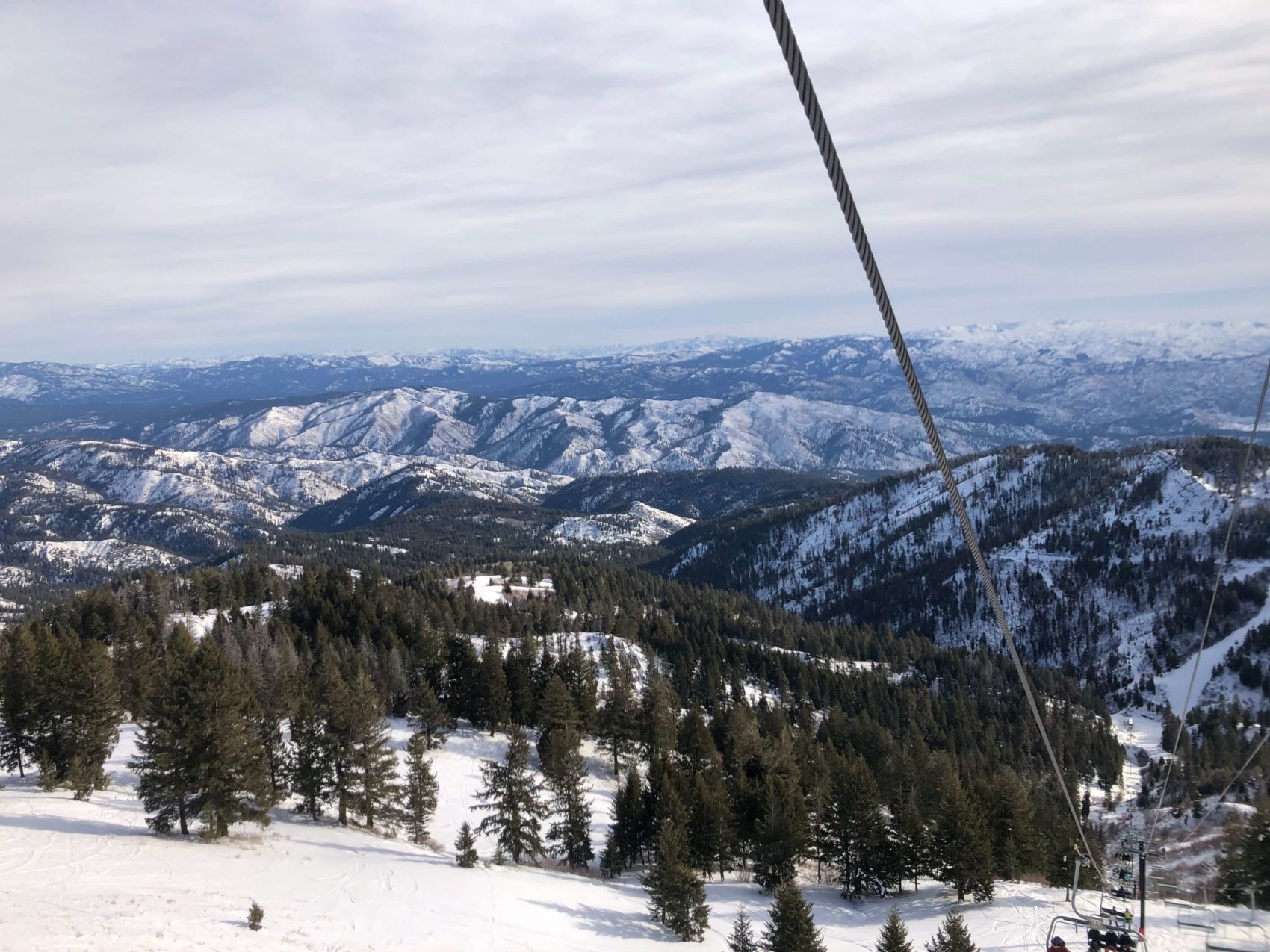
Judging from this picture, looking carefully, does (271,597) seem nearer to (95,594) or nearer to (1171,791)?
(95,594)

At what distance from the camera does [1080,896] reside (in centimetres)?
→ 4678

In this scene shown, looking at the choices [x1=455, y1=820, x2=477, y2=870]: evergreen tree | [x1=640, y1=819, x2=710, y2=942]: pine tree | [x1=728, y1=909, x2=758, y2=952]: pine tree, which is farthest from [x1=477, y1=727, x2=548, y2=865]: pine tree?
[x1=728, y1=909, x2=758, y2=952]: pine tree

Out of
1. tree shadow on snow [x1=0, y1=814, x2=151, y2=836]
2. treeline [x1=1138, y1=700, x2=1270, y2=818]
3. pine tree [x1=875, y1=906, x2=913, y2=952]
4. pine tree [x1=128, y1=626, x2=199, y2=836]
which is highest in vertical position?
pine tree [x1=128, y1=626, x2=199, y2=836]

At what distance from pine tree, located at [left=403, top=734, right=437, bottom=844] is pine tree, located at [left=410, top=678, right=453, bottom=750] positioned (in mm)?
16703

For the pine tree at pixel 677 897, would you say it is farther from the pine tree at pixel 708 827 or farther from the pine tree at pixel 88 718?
the pine tree at pixel 88 718

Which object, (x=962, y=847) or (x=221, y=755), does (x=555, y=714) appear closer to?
(x=221, y=755)

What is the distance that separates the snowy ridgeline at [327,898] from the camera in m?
30.0

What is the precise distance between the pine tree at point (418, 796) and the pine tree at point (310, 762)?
5719 millimetres

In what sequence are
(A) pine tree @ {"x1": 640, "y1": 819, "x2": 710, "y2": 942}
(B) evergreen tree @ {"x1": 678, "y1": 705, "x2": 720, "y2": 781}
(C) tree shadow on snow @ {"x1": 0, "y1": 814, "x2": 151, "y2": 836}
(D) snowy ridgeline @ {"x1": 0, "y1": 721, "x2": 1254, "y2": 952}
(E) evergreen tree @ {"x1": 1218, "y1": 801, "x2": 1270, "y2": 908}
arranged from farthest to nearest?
(B) evergreen tree @ {"x1": 678, "y1": 705, "x2": 720, "y2": 781} → (A) pine tree @ {"x1": 640, "y1": 819, "x2": 710, "y2": 942} → (C) tree shadow on snow @ {"x1": 0, "y1": 814, "x2": 151, "y2": 836} → (D) snowy ridgeline @ {"x1": 0, "y1": 721, "x2": 1254, "y2": 952} → (E) evergreen tree @ {"x1": 1218, "y1": 801, "x2": 1270, "y2": 908}

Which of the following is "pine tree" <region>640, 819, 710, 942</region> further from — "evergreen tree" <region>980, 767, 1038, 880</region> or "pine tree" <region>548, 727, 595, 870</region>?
"evergreen tree" <region>980, 767, 1038, 880</region>

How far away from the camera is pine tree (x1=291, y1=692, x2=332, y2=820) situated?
2131 inches

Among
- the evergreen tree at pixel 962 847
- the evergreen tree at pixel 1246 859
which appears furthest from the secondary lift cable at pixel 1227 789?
the evergreen tree at pixel 962 847

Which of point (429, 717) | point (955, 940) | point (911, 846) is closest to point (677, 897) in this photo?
point (955, 940)

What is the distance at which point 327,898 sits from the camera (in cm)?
3806
